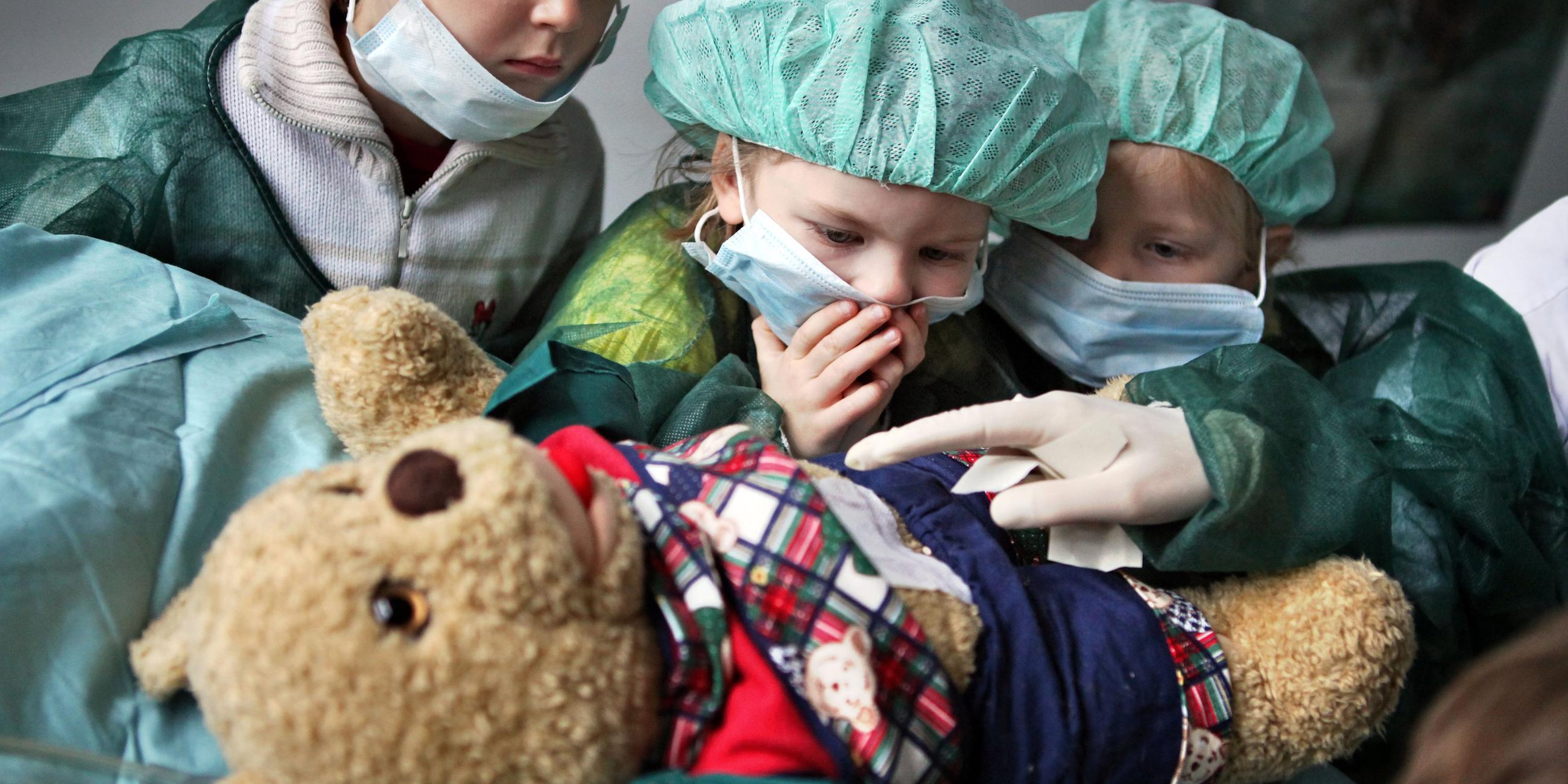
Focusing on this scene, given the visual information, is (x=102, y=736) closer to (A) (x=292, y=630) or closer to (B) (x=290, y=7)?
(A) (x=292, y=630)

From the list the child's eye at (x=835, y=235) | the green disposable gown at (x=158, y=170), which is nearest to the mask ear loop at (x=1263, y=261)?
the child's eye at (x=835, y=235)

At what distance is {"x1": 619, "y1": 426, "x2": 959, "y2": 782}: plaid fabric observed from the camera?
0.49 metres

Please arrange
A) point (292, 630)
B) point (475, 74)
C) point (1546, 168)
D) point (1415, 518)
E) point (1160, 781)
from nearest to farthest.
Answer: point (292, 630)
point (1160, 781)
point (1415, 518)
point (475, 74)
point (1546, 168)

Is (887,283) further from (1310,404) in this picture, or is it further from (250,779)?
(250,779)

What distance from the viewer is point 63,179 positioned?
842 millimetres

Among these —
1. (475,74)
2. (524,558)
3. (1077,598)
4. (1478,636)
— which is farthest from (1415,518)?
(475,74)

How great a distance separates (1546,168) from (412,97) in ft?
5.78

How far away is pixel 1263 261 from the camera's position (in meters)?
1.05

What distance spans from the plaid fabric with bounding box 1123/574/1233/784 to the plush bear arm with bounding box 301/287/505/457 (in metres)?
0.41

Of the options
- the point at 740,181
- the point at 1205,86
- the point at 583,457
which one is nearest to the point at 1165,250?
the point at 1205,86

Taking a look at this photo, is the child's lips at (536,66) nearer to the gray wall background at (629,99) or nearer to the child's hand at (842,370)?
the child's hand at (842,370)

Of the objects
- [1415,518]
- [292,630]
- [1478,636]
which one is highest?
[292,630]

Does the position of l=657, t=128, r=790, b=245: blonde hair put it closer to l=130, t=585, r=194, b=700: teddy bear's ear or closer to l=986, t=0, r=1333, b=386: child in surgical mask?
l=986, t=0, r=1333, b=386: child in surgical mask

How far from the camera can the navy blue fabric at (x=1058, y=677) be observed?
1.82 ft
